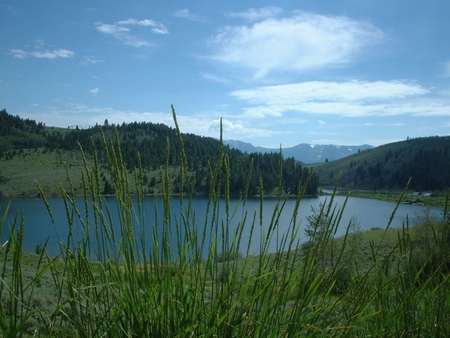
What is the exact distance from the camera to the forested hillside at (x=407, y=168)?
10969 centimetres

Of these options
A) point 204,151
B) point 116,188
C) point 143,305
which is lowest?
point 143,305

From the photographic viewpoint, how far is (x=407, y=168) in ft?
401

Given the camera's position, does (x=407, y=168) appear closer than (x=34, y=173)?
No

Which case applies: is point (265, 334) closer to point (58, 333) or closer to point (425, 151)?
point (58, 333)

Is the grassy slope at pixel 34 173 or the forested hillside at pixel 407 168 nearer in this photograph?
the grassy slope at pixel 34 173

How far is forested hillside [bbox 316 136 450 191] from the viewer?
360 ft

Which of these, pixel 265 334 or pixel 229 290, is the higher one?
pixel 229 290

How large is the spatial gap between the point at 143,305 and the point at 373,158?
161922mm

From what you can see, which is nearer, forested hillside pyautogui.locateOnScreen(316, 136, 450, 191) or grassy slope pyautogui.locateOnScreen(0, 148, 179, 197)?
grassy slope pyautogui.locateOnScreen(0, 148, 179, 197)

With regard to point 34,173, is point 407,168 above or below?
above

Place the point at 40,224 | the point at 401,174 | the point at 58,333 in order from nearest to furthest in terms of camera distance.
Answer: the point at 58,333 < the point at 40,224 < the point at 401,174

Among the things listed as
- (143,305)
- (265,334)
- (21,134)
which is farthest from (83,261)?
(21,134)

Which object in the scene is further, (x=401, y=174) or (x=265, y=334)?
(x=401, y=174)

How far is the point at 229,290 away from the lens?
1.34m
